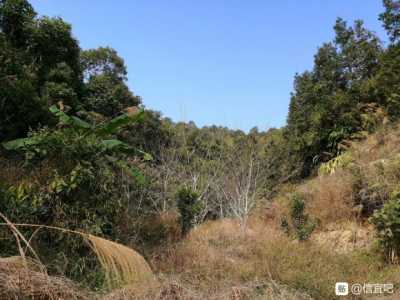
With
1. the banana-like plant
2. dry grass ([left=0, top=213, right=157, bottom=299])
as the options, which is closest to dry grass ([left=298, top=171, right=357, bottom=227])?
the banana-like plant

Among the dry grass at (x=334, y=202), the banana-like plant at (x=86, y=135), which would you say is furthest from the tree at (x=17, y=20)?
the dry grass at (x=334, y=202)

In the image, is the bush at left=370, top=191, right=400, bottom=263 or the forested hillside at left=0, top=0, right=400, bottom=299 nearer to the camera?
the forested hillside at left=0, top=0, right=400, bottom=299

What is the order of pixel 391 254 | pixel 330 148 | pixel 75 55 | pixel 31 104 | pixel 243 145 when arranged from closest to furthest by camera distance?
pixel 391 254 < pixel 31 104 < pixel 75 55 < pixel 243 145 < pixel 330 148

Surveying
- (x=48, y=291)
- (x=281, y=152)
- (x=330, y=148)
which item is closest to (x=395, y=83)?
(x=330, y=148)

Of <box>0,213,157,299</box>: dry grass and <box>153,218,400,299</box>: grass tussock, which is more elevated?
<box>0,213,157,299</box>: dry grass

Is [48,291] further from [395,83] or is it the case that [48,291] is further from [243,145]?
[395,83]

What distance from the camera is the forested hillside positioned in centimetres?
380

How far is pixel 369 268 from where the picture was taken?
4.80 meters

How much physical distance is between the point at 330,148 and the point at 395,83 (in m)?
3.37

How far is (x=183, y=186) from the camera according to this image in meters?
8.23

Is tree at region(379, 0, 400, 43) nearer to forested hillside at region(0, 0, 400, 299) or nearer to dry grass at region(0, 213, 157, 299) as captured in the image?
forested hillside at region(0, 0, 400, 299)

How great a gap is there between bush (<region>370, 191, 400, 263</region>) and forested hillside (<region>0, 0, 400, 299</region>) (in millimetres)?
21

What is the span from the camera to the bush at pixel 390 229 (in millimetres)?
4879

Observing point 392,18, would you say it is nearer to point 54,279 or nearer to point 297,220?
point 297,220
